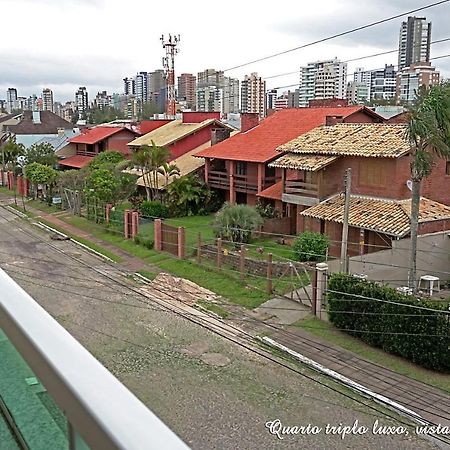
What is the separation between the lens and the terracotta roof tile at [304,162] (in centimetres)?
2041

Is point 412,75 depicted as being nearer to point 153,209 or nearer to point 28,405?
point 153,209

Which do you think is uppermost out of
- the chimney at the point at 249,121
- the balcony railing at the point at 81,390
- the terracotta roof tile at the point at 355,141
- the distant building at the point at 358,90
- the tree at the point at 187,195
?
the distant building at the point at 358,90

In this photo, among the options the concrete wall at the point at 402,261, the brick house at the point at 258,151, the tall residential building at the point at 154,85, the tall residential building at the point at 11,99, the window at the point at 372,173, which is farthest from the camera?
the tall residential building at the point at 11,99

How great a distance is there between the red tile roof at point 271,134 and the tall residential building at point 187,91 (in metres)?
48.8

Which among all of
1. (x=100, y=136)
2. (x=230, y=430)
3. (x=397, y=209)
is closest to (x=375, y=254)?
(x=397, y=209)

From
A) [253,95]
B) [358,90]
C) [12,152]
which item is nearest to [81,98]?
[253,95]

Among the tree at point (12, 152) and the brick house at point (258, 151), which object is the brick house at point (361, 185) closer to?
the brick house at point (258, 151)

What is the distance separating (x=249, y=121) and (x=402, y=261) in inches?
605

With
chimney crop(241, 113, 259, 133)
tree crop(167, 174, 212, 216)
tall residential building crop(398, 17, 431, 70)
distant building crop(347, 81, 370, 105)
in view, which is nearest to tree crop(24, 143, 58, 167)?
tree crop(167, 174, 212, 216)

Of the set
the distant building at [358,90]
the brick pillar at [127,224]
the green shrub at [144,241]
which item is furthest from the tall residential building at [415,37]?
the green shrub at [144,241]

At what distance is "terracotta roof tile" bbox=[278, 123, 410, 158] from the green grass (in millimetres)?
6973

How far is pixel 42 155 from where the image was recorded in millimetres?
40281

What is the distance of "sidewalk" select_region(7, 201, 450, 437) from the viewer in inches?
401

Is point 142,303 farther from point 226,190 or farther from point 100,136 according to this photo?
point 100,136
